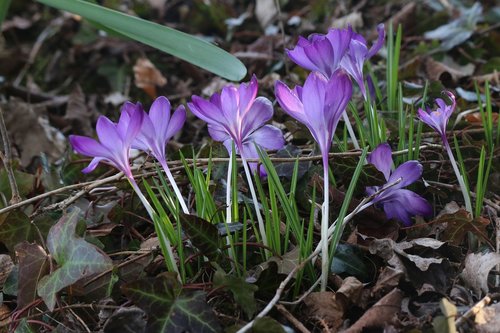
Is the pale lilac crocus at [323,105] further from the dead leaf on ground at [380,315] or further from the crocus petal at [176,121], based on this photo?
the crocus petal at [176,121]

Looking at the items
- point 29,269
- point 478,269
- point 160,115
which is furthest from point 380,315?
point 29,269

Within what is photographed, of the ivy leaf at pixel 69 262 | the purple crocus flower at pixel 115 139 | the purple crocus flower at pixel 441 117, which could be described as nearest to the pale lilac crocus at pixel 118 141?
the purple crocus flower at pixel 115 139

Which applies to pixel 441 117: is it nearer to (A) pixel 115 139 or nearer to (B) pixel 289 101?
(B) pixel 289 101

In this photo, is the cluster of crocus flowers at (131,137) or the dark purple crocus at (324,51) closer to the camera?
the cluster of crocus flowers at (131,137)

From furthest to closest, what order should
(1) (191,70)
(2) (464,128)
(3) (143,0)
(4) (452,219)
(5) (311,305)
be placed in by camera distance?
(3) (143,0), (1) (191,70), (2) (464,128), (4) (452,219), (5) (311,305)

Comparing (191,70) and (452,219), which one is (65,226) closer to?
(452,219)

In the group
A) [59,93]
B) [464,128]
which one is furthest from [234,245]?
[59,93]
